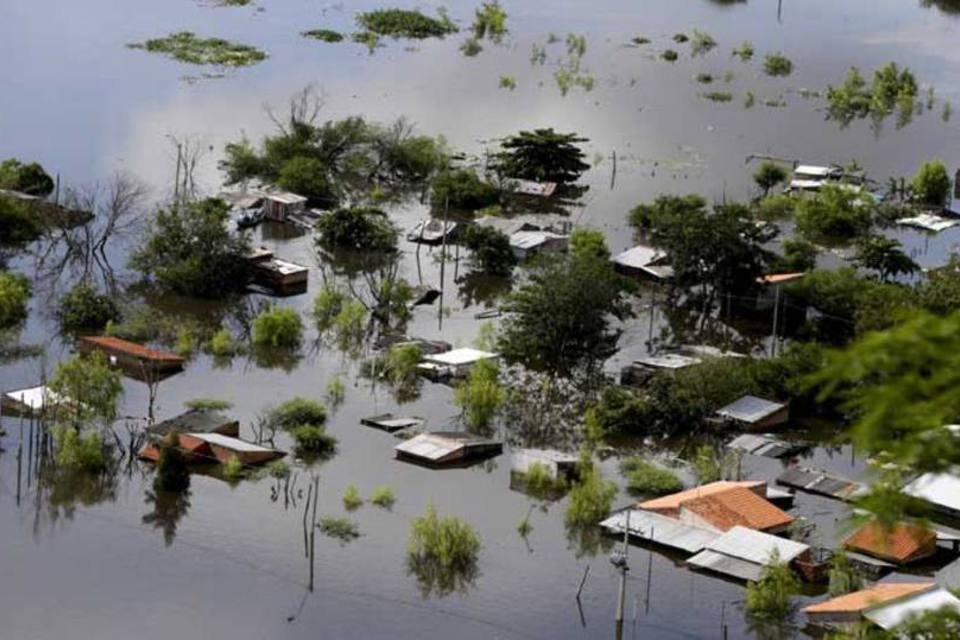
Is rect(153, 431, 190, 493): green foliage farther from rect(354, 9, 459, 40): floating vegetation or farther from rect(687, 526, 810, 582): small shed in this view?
rect(354, 9, 459, 40): floating vegetation

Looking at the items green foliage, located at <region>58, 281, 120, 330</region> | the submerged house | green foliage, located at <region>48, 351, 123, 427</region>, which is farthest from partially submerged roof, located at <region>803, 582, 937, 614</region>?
green foliage, located at <region>58, 281, 120, 330</region>

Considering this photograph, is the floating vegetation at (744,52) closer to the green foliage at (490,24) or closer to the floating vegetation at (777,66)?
the floating vegetation at (777,66)

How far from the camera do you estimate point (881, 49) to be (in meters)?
33.2

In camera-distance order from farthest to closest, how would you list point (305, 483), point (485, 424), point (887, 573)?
point (485, 424) < point (305, 483) < point (887, 573)

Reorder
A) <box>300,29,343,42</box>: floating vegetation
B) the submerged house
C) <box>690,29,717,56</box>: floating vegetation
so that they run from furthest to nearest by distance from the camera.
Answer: <box>690,29,717,56</box>: floating vegetation, <box>300,29,343,42</box>: floating vegetation, the submerged house

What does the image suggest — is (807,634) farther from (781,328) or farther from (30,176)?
(30,176)

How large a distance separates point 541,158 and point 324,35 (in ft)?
30.7

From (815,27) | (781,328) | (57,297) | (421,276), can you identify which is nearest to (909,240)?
(781,328)

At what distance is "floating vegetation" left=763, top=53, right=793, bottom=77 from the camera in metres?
31.1

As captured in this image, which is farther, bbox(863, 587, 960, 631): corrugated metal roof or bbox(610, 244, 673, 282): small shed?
bbox(610, 244, 673, 282): small shed

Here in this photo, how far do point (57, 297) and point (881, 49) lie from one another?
1971 cm

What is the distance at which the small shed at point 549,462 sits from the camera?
14.4 meters

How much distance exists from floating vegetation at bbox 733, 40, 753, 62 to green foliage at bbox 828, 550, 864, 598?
20.4 meters

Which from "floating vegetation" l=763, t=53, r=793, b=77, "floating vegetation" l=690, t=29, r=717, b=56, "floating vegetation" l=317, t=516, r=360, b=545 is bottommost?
"floating vegetation" l=317, t=516, r=360, b=545
